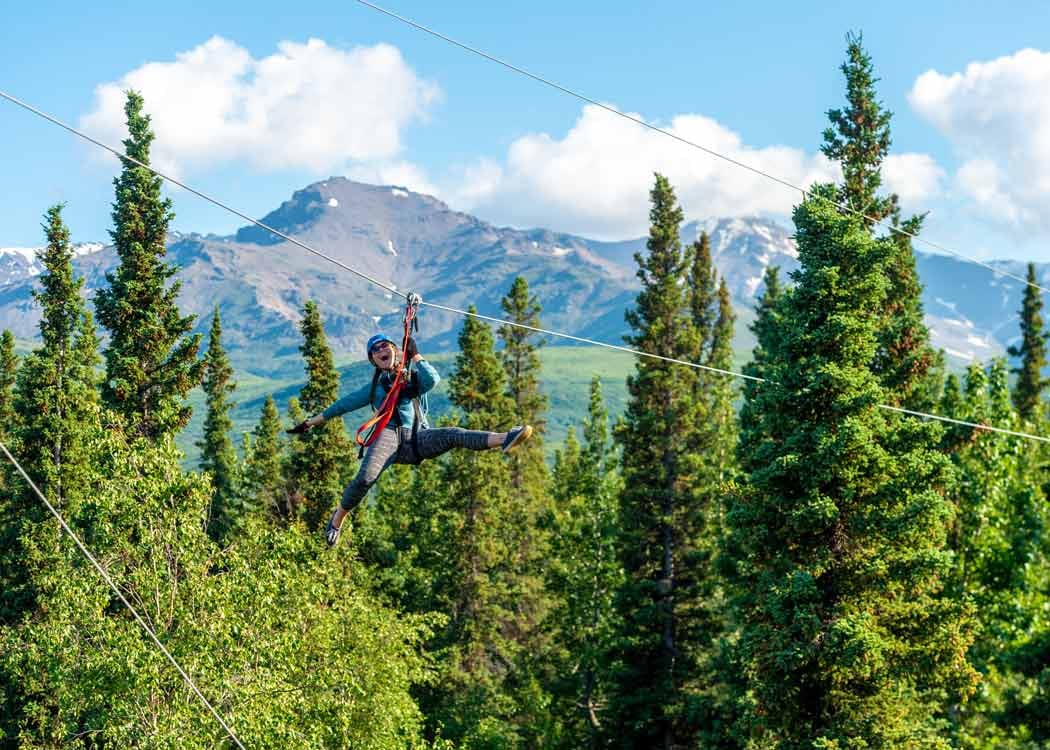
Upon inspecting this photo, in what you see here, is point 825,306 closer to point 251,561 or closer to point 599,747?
point 251,561

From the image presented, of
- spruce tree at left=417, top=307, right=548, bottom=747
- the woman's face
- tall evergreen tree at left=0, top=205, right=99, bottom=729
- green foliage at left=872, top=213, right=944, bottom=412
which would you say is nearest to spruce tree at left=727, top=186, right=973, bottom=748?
green foliage at left=872, top=213, right=944, bottom=412

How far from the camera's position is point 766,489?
18812mm

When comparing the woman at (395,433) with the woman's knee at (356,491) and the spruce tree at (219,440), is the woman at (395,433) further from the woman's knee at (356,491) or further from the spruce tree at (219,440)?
the spruce tree at (219,440)

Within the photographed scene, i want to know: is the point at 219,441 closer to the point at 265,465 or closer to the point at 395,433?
the point at 265,465

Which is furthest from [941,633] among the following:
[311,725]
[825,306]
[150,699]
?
[150,699]

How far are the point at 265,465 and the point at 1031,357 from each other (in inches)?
1621

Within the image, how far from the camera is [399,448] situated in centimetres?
1056

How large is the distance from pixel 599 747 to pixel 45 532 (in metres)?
17.3

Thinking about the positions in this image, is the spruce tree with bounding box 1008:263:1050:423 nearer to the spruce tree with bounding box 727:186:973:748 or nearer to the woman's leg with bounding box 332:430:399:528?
the spruce tree with bounding box 727:186:973:748

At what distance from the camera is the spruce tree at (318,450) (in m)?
36.3

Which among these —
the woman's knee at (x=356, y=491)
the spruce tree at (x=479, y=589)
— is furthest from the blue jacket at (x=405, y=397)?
the spruce tree at (x=479, y=589)

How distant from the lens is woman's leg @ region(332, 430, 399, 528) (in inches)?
393

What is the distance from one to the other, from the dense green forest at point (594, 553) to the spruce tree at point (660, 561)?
0.31 feet

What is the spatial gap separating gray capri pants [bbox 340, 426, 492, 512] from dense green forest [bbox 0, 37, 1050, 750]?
8792 mm
